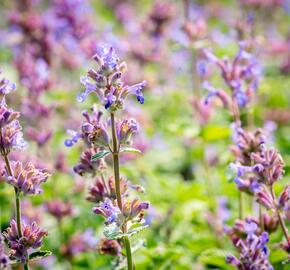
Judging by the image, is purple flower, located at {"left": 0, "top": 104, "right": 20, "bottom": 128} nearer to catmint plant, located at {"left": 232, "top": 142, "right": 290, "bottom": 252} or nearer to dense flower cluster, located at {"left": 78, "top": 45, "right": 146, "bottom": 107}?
dense flower cluster, located at {"left": 78, "top": 45, "right": 146, "bottom": 107}

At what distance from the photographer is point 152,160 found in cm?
521

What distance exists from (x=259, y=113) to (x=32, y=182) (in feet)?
11.2

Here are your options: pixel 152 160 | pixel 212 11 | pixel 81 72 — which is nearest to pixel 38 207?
pixel 152 160

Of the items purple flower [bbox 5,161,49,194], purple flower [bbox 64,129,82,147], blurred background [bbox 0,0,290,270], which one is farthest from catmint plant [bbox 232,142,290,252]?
purple flower [bbox 5,161,49,194]

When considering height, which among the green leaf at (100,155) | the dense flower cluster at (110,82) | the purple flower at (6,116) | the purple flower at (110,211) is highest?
the dense flower cluster at (110,82)

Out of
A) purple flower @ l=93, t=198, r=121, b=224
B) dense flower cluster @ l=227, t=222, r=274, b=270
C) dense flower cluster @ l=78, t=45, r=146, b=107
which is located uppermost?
dense flower cluster @ l=78, t=45, r=146, b=107

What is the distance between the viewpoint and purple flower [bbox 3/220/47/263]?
91.7 inches

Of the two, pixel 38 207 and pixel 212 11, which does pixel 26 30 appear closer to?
pixel 38 207

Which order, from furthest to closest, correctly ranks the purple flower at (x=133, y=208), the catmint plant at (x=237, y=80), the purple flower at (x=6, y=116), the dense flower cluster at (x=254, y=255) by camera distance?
the catmint plant at (x=237, y=80)
the dense flower cluster at (x=254, y=255)
the purple flower at (x=133, y=208)
the purple flower at (x=6, y=116)

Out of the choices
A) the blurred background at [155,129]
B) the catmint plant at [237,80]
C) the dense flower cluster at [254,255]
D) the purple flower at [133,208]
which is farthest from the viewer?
the blurred background at [155,129]

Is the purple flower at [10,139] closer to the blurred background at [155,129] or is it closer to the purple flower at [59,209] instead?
the blurred background at [155,129]

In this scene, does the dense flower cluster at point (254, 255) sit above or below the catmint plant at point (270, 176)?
below

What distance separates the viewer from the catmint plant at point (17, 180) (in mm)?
2311

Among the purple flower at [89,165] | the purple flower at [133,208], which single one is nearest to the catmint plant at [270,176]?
the purple flower at [133,208]
